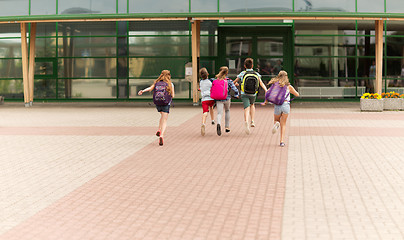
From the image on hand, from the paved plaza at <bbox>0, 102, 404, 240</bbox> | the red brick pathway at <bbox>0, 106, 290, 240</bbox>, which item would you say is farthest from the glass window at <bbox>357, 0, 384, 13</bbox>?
the red brick pathway at <bbox>0, 106, 290, 240</bbox>

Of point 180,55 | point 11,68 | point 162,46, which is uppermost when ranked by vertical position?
point 162,46

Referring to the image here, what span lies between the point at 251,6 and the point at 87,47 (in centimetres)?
840

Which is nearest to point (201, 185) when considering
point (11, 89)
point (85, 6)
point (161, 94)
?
point (161, 94)

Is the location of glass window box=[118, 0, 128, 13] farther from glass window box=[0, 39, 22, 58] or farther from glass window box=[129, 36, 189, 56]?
glass window box=[0, 39, 22, 58]

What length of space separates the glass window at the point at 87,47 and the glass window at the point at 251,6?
6363 millimetres

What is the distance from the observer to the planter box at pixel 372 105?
2271cm

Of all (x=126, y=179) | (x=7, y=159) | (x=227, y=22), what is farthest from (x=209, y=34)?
(x=126, y=179)

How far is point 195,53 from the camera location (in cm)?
2602

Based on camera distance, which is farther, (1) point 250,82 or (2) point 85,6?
(2) point 85,6

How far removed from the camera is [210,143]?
13070 mm

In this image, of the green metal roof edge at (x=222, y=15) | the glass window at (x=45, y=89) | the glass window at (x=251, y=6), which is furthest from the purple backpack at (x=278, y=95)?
the glass window at (x=45, y=89)

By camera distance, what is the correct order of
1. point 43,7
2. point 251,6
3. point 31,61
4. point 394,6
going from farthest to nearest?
1. point 31,61
2. point 43,7
3. point 394,6
4. point 251,6

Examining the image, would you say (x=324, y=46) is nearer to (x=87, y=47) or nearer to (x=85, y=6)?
(x=85, y=6)

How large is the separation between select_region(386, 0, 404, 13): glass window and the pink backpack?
1335 cm
